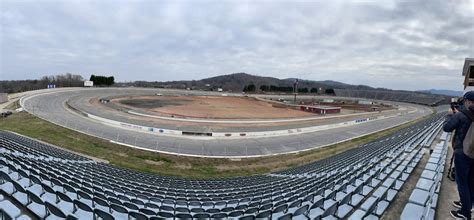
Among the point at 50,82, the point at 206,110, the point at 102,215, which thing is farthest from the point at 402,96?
the point at 50,82

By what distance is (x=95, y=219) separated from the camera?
5.03m

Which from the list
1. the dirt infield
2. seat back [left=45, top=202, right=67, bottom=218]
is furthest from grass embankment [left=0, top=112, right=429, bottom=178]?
the dirt infield

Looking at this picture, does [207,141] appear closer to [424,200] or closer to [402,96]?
[424,200]

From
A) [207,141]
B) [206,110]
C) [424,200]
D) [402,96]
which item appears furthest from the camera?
[402,96]

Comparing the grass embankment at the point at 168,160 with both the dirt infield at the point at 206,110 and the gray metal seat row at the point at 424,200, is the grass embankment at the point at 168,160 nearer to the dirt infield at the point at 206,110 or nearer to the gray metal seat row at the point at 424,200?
the gray metal seat row at the point at 424,200

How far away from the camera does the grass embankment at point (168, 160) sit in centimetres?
1951

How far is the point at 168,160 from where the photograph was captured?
21.8 meters

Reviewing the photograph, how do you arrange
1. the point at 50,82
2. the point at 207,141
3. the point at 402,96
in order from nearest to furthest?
the point at 207,141
the point at 50,82
the point at 402,96

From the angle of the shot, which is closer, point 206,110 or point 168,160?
point 168,160

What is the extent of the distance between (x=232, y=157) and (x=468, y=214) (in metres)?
19.6

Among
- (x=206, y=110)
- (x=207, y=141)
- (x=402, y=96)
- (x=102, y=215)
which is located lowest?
(x=207, y=141)

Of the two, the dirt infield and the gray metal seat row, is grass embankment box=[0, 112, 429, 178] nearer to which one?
the gray metal seat row

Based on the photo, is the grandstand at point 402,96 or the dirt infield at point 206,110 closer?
the dirt infield at point 206,110

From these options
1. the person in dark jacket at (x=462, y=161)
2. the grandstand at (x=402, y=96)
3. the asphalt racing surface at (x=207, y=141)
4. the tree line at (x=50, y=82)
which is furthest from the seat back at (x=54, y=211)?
the grandstand at (x=402, y=96)
